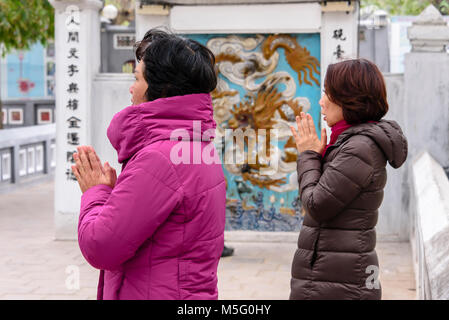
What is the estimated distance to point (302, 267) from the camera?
3199 millimetres

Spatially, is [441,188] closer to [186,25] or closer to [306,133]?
[306,133]

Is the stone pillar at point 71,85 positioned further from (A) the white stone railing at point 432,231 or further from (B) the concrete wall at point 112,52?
(B) the concrete wall at point 112,52

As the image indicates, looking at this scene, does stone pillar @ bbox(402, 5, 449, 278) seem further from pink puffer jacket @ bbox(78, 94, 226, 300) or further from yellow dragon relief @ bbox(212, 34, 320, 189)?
pink puffer jacket @ bbox(78, 94, 226, 300)

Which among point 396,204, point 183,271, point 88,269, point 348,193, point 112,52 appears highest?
point 112,52

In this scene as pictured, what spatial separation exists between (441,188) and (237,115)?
11.3 ft

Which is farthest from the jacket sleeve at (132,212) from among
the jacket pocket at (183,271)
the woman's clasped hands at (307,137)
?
the woman's clasped hands at (307,137)

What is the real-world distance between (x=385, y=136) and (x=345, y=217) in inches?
14.5

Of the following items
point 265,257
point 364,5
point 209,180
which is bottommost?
point 265,257

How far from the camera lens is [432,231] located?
3902mm

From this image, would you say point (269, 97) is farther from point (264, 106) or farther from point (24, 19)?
point (24, 19)

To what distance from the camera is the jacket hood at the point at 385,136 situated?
10.3ft

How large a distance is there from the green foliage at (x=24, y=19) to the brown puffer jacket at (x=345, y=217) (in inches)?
377

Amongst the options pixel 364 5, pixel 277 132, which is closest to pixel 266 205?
pixel 277 132

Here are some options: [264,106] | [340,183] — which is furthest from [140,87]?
[264,106]
